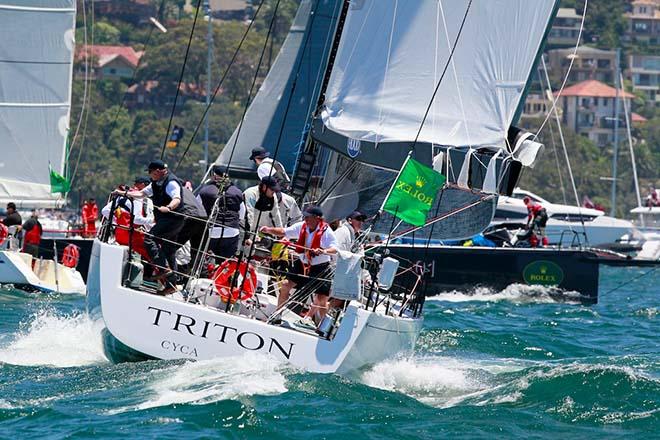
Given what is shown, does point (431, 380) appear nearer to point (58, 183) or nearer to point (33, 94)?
point (58, 183)

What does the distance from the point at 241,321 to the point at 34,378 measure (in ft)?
5.86

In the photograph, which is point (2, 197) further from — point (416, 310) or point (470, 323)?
point (416, 310)

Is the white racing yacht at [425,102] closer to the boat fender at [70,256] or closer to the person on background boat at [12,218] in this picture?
the boat fender at [70,256]

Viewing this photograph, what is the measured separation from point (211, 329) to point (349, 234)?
191 centimetres

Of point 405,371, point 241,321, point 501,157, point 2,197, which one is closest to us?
point 241,321

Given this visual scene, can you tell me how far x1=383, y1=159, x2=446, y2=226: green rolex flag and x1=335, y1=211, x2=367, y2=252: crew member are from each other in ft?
1.39

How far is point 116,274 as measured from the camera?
516 inches

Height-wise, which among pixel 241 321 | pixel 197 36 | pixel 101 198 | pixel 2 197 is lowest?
pixel 101 198

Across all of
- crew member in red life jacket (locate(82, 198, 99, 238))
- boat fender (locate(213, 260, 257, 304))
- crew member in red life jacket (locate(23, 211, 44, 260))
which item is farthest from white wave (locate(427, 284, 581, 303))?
boat fender (locate(213, 260, 257, 304))

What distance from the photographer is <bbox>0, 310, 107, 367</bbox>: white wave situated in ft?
45.1

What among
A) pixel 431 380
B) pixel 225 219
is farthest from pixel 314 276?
pixel 431 380

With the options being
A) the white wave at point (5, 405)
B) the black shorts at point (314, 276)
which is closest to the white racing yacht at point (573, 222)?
the black shorts at point (314, 276)

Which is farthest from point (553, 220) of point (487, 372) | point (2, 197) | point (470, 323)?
point (487, 372)

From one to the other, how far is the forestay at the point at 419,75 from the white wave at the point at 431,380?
3560mm
